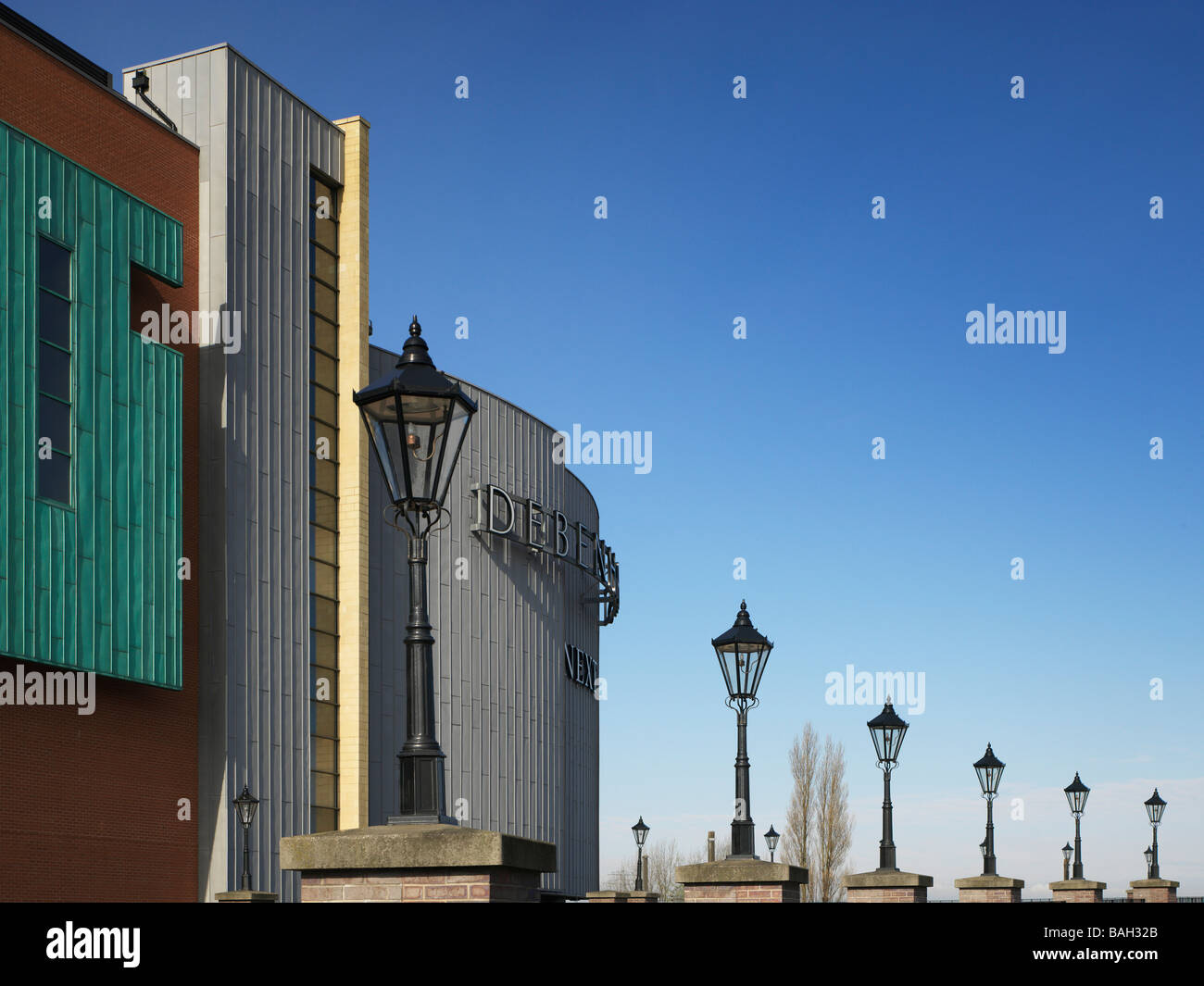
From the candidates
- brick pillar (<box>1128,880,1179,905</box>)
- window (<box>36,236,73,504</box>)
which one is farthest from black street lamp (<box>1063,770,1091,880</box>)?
window (<box>36,236,73,504</box>)

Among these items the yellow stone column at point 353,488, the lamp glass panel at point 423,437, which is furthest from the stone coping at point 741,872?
the yellow stone column at point 353,488

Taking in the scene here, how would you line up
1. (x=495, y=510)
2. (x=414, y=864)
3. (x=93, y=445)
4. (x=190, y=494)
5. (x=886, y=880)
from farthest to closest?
(x=495, y=510) < (x=190, y=494) < (x=93, y=445) < (x=886, y=880) < (x=414, y=864)

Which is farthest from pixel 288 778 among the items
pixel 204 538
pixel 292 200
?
pixel 292 200

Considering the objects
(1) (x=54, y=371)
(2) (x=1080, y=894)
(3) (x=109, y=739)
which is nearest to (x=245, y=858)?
(3) (x=109, y=739)

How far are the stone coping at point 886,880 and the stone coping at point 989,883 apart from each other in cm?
383

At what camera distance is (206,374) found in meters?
28.8

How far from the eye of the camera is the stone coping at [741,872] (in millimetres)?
16734

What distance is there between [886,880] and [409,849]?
51.5 feet

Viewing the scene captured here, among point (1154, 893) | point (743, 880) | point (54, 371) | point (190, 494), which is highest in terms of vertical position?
point (54, 371)

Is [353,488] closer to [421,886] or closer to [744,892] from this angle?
[744,892]

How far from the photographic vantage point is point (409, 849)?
27.4 ft
